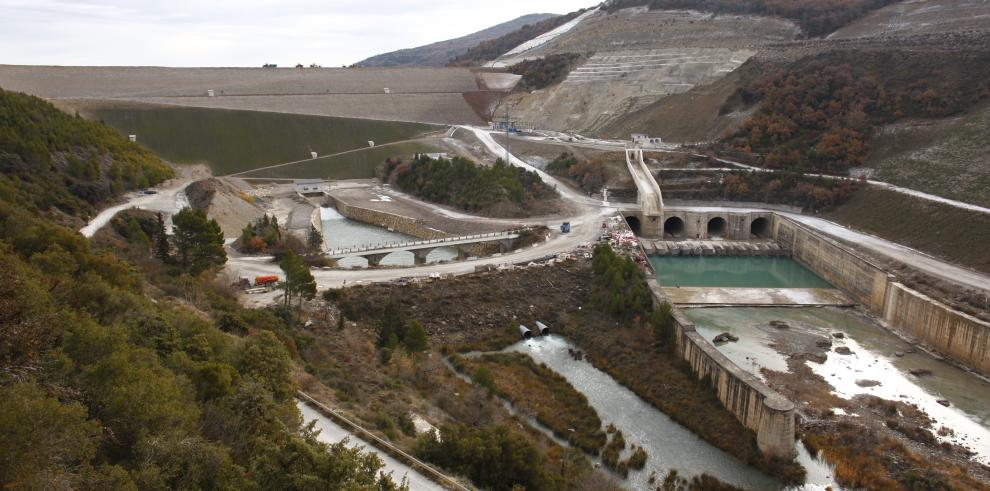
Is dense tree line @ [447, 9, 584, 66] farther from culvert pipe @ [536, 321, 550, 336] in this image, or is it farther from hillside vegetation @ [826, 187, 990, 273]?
culvert pipe @ [536, 321, 550, 336]

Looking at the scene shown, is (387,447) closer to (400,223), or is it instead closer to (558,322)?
(558,322)

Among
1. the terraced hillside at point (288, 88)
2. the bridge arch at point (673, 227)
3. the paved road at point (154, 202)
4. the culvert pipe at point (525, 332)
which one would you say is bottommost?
the bridge arch at point (673, 227)

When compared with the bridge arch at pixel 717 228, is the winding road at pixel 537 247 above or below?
above

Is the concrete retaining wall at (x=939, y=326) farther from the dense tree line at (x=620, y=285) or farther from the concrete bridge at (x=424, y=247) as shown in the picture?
the concrete bridge at (x=424, y=247)

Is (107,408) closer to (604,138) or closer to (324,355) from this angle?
(324,355)

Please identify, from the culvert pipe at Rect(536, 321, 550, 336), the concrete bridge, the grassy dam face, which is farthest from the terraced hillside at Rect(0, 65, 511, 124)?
the culvert pipe at Rect(536, 321, 550, 336)

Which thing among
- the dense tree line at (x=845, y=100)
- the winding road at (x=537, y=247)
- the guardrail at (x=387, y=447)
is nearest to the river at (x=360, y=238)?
the winding road at (x=537, y=247)

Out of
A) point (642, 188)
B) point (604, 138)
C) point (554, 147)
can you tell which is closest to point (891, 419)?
point (642, 188)
